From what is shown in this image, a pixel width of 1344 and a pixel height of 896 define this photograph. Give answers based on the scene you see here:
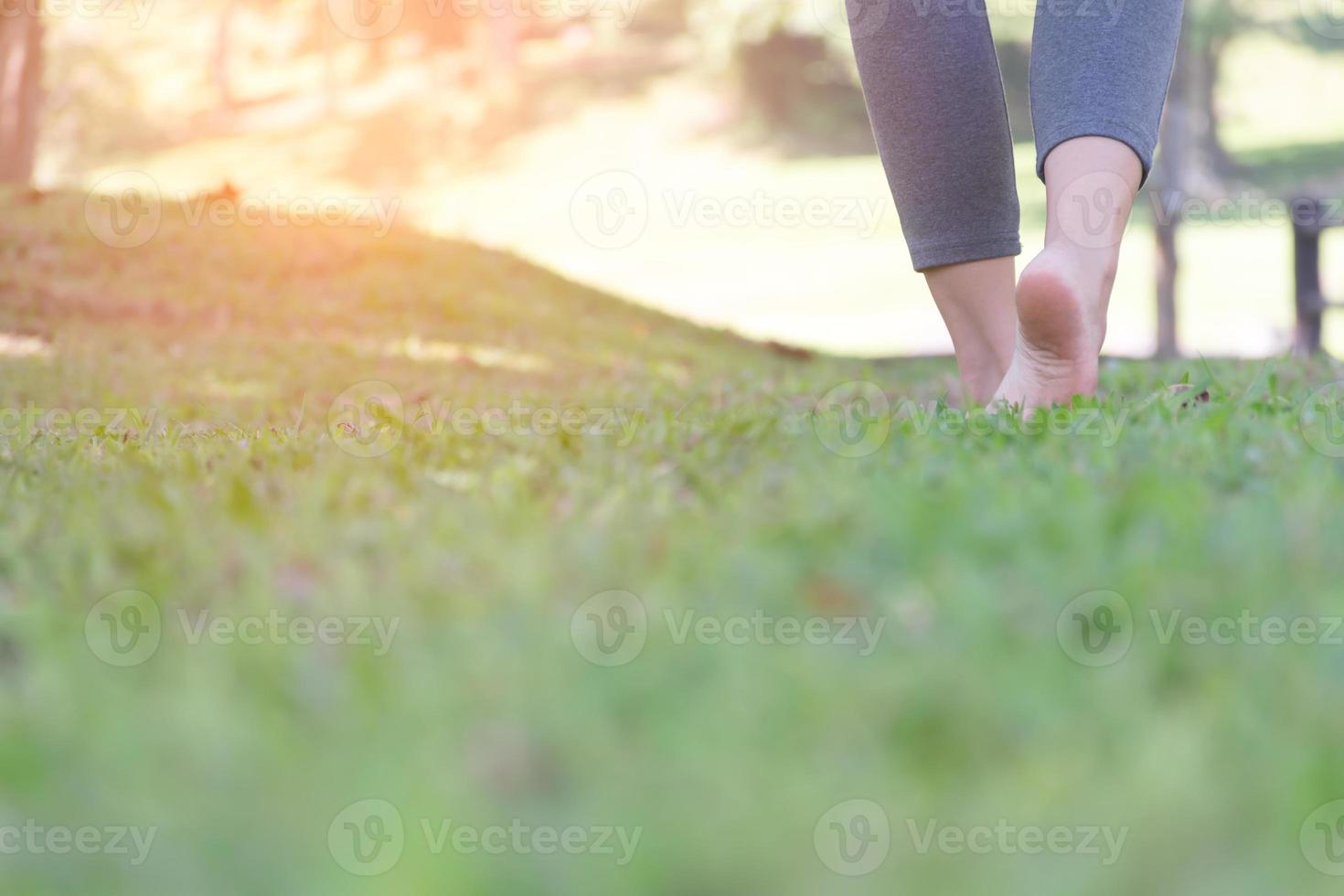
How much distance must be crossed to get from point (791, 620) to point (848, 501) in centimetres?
39

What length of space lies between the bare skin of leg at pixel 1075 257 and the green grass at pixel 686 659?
138 mm

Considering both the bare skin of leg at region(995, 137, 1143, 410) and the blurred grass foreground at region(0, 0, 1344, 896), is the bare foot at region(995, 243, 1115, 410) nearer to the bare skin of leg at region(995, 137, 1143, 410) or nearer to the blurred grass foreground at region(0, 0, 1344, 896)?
the bare skin of leg at region(995, 137, 1143, 410)

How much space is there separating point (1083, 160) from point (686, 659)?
1579 mm

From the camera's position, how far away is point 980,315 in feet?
9.10

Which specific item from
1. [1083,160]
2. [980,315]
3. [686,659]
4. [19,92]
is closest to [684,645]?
[686,659]

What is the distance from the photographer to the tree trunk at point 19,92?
1077cm

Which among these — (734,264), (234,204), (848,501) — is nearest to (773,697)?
(848,501)

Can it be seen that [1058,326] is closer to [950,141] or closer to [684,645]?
[950,141]

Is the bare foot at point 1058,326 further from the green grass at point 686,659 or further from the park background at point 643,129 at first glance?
the park background at point 643,129

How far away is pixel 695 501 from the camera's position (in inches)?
66.6

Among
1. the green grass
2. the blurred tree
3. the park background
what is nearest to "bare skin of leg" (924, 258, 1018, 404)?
the green grass

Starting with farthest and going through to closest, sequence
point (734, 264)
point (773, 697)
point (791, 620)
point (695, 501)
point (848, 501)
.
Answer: point (734, 264)
point (695, 501)
point (848, 501)
point (791, 620)
point (773, 697)

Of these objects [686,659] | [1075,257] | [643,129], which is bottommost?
[686,659]

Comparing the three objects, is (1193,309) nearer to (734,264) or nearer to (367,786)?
(734,264)
